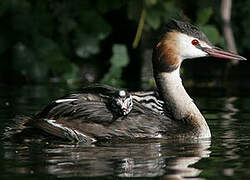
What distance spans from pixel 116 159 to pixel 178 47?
7.53ft

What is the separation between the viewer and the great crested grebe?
7887 millimetres

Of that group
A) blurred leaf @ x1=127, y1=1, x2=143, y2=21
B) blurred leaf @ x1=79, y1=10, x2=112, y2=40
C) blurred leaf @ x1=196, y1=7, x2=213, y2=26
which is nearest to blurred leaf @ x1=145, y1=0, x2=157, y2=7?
blurred leaf @ x1=127, y1=1, x2=143, y2=21

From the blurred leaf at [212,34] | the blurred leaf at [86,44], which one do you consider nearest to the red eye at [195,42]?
the blurred leaf at [212,34]

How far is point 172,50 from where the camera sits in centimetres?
870

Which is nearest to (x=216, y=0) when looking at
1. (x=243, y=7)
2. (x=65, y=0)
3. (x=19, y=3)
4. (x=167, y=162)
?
(x=243, y=7)

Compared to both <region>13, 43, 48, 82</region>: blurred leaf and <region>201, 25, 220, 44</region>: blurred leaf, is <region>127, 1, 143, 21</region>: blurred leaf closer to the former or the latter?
<region>201, 25, 220, 44</region>: blurred leaf

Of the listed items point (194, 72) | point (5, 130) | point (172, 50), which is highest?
point (194, 72)

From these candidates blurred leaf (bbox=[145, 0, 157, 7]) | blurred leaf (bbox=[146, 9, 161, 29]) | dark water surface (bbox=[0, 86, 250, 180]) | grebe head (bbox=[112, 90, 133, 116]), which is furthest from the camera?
→ blurred leaf (bbox=[146, 9, 161, 29])

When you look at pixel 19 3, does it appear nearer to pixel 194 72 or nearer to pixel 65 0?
pixel 65 0

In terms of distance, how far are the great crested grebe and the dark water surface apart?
192mm

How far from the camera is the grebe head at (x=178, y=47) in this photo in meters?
8.67

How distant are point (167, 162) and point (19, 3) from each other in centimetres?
744

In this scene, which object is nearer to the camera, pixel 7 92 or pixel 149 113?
pixel 149 113

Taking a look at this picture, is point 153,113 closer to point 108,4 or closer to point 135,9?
point 135,9
